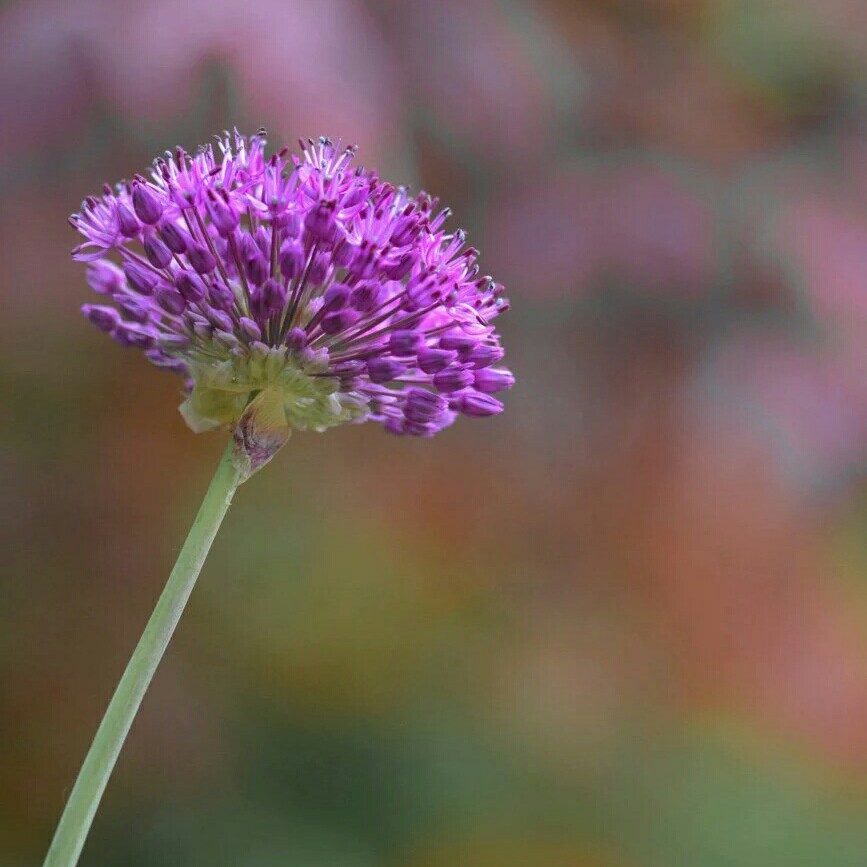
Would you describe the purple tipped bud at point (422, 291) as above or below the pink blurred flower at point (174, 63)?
below

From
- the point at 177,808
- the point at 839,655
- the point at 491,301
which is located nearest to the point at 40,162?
the point at 491,301

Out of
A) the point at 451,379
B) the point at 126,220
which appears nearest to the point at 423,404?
the point at 451,379

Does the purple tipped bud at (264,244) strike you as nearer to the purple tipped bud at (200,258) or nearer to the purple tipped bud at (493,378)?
the purple tipped bud at (200,258)

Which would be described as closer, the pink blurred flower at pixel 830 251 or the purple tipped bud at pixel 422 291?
the purple tipped bud at pixel 422 291

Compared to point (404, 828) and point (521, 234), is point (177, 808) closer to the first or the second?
point (404, 828)

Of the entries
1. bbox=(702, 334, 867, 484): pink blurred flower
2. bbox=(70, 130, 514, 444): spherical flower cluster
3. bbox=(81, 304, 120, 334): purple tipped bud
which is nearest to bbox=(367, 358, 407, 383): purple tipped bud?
A: bbox=(70, 130, 514, 444): spherical flower cluster

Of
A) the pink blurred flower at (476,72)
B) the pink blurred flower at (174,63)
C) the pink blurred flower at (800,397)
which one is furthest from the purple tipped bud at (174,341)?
the pink blurred flower at (800,397)
